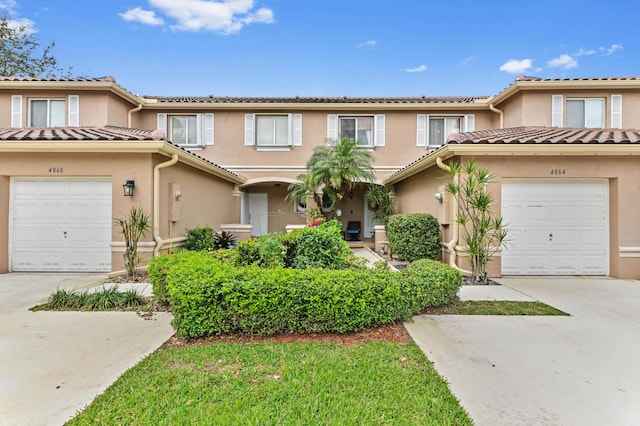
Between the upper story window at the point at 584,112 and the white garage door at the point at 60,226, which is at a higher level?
the upper story window at the point at 584,112

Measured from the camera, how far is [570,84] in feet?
39.5

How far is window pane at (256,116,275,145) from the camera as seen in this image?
15.1 metres

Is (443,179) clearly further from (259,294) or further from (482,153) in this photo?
(259,294)

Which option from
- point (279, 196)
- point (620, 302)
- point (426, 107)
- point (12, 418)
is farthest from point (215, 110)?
point (620, 302)

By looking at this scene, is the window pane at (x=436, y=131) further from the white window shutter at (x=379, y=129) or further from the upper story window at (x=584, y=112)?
the upper story window at (x=584, y=112)

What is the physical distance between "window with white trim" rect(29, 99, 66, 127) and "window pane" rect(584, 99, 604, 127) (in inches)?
779

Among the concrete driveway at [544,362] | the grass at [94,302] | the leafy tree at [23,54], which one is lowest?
the concrete driveway at [544,362]

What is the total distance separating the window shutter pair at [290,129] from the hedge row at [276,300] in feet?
35.3

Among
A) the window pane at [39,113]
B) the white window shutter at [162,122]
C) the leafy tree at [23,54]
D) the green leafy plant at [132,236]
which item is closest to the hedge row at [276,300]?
the green leafy plant at [132,236]

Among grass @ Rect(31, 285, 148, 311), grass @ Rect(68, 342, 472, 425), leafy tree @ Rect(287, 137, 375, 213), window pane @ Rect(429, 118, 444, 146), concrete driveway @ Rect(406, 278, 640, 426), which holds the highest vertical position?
window pane @ Rect(429, 118, 444, 146)

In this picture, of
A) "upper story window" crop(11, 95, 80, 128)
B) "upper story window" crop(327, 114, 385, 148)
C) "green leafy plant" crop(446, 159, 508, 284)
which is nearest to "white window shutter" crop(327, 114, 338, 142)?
"upper story window" crop(327, 114, 385, 148)

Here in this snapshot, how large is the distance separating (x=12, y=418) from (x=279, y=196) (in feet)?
45.2

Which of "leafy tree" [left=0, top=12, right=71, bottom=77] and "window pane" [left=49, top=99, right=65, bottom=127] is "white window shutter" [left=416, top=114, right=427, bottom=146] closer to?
"window pane" [left=49, top=99, right=65, bottom=127]

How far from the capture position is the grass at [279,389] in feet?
8.94
